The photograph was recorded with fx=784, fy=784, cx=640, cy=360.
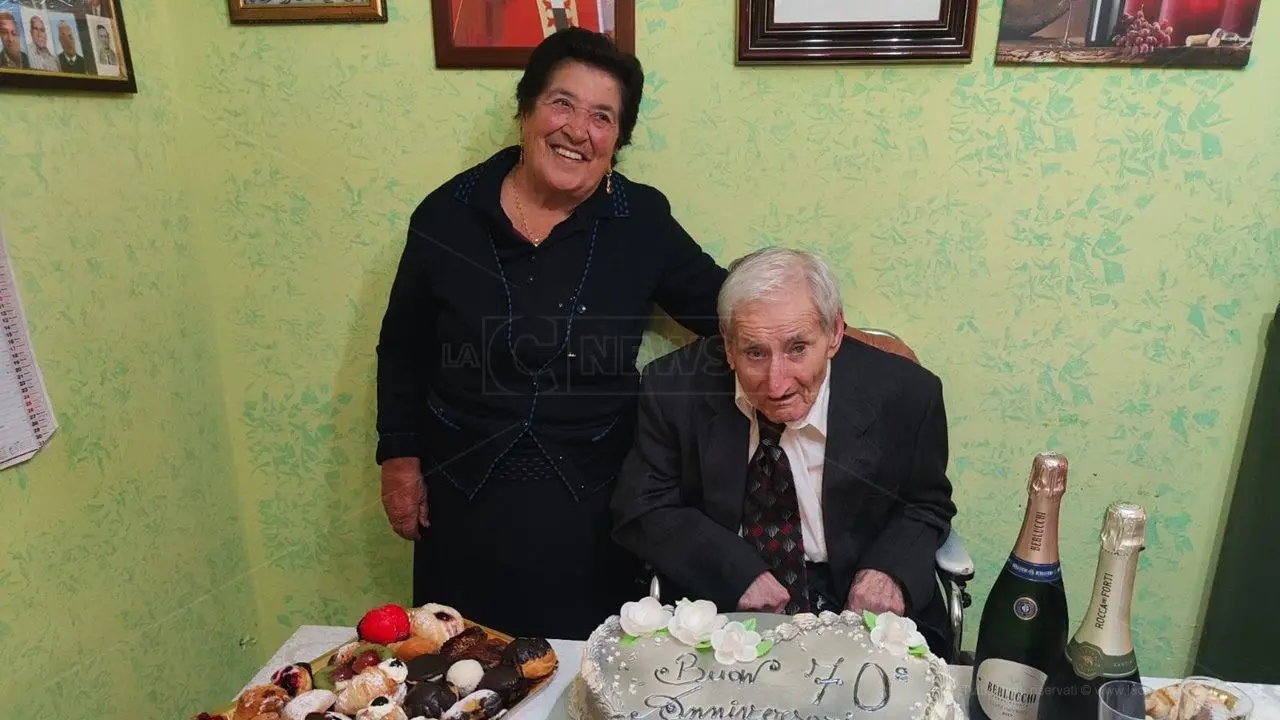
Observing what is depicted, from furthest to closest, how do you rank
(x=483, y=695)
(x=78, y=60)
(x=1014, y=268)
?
(x=1014, y=268)
(x=78, y=60)
(x=483, y=695)

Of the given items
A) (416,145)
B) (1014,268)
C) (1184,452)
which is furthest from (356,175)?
(1184,452)

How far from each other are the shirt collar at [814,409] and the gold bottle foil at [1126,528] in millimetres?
537

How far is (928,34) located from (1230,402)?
100 centimetres

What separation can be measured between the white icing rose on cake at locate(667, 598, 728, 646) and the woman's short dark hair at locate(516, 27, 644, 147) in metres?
0.92

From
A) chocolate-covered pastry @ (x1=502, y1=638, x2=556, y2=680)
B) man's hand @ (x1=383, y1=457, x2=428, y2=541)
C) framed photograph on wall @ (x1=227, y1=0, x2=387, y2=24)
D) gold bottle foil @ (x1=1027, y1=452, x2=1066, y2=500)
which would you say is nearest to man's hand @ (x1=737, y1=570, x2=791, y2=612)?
chocolate-covered pastry @ (x1=502, y1=638, x2=556, y2=680)

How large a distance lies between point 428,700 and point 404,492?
78 cm

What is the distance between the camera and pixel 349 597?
2.04m

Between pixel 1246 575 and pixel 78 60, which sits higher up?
pixel 78 60

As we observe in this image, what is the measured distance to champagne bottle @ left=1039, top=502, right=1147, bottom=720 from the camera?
2.70 ft

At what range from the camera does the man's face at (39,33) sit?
1.31 metres

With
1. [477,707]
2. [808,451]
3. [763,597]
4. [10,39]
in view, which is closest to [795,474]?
[808,451]

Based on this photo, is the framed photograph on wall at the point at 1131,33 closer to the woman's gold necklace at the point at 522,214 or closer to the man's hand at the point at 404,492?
the woman's gold necklace at the point at 522,214

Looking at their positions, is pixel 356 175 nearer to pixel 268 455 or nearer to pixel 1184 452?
pixel 268 455

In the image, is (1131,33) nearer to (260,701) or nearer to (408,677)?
(408,677)
